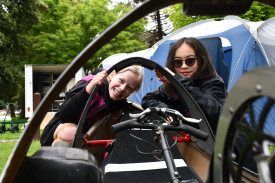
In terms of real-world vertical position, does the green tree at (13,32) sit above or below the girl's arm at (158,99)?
above

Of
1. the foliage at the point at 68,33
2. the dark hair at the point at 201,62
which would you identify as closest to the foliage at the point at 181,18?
the foliage at the point at 68,33

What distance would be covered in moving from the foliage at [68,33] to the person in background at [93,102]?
15521mm

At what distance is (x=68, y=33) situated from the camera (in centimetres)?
1759

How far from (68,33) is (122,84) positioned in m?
16.3

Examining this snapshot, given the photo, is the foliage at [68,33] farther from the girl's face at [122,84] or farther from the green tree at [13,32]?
the girl's face at [122,84]

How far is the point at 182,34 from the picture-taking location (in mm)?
7844

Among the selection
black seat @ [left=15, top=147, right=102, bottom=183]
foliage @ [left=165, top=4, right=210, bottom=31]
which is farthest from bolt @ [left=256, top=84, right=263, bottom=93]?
foliage @ [left=165, top=4, right=210, bottom=31]

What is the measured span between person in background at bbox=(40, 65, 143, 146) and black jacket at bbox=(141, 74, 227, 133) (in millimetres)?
380

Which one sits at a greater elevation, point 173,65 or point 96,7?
point 96,7

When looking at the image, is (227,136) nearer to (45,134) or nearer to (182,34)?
(45,134)

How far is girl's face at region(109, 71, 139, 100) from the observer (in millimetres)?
2314

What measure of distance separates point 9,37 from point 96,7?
613cm

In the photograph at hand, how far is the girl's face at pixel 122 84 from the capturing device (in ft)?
7.59

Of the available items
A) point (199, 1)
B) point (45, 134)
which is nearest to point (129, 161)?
point (45, 134)
